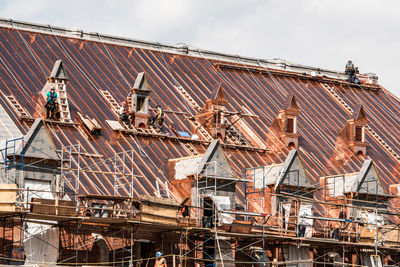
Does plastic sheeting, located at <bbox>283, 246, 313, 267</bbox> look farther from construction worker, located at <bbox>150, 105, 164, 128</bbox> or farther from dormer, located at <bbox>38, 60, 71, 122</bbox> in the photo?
dormer, located at <bbox>38, 60, 71, 122</bbox>

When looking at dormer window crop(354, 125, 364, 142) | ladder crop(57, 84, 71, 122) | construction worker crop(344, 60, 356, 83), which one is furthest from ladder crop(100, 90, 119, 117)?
construction worker crop(344, 60, 356, 83)

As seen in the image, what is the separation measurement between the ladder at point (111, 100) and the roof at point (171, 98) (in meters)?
0.31

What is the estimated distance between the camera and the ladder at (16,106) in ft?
248

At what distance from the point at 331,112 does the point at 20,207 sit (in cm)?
4009

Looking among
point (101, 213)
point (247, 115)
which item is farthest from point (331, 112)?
point (101, 213)

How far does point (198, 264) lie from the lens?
73.1 metres

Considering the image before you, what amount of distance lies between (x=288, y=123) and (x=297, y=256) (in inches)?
627

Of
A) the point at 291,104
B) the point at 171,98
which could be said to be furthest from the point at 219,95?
the point at 291,104

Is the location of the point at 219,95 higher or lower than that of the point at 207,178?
higher

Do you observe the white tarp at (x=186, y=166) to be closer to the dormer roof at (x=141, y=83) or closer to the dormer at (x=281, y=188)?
the dormer at (x=281, y=188)

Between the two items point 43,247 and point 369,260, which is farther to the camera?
point 369,260

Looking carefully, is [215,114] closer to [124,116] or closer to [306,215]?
[124,116]

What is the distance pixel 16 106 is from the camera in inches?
3009

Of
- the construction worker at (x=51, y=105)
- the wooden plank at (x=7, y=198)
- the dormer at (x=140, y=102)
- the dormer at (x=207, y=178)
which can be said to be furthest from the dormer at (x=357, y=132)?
the wooden plank at (x=7, y=198)
